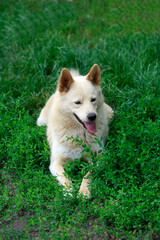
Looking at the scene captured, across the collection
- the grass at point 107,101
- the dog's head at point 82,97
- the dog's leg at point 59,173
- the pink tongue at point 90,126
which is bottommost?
the dog's leg at point 59,173

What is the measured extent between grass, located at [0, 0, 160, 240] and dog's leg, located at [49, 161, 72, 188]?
92 millimetres

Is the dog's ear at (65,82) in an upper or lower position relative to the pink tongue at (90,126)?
upper

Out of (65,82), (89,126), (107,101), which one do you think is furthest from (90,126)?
(107,101)

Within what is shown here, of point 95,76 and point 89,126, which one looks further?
point 95,76

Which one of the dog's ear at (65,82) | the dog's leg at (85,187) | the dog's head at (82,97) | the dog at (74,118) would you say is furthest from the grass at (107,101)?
the dog's ear at (65,82)

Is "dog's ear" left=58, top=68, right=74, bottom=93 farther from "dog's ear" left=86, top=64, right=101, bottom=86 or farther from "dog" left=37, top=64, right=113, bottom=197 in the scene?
"dog's ear" left=86, top=64, right=101, bottom=86

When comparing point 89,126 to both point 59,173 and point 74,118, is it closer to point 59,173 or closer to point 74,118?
point 74,118

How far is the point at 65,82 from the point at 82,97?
12.3 inches

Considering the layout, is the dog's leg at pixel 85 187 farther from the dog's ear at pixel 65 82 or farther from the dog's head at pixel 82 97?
the dog's ear at pixel 65 82

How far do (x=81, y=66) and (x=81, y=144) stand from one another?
2148 mm

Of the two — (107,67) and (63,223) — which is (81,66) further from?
(63,223)

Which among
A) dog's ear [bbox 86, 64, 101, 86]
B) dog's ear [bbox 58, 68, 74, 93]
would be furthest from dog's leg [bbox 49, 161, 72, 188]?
dog's ear [bbox 86, 64, 101, 86]

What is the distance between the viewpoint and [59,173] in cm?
350

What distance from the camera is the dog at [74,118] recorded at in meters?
3.43
